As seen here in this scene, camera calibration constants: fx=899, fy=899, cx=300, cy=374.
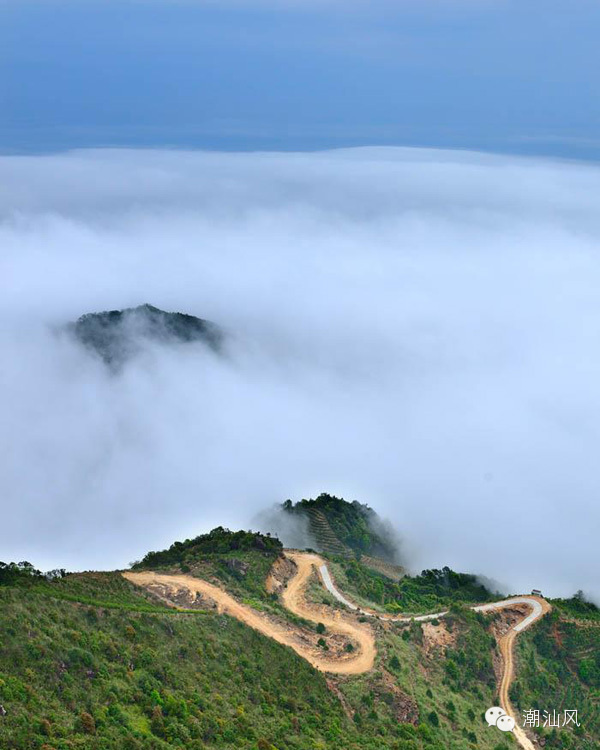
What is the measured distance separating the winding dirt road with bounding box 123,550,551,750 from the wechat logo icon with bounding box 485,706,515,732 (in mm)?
574

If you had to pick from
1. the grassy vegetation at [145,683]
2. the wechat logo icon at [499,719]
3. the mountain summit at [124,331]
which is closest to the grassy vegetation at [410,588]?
the wechat logo icon at [499,719]

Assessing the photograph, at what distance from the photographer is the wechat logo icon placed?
61316 mm

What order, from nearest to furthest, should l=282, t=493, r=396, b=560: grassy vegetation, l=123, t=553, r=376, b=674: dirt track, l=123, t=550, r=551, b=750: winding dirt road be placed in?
l=123, t=553, r=376, b=674: dirt track → l=123, t=550, r=551, b=750: winding dirt road → l=282, t=493, r=396, b=560: grassy vegetation

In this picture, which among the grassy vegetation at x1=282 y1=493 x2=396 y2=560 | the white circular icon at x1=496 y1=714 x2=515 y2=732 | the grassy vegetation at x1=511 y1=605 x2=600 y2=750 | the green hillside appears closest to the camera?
the green hillside

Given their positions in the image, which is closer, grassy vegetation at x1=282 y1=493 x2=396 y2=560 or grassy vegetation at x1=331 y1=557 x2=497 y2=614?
grassy vegetation at x1=331 y1=557 x2=497 y2=614

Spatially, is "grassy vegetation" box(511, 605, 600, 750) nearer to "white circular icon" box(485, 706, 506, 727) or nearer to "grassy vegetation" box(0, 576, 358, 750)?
"white circular icon" box(485, 706, 506, 727)

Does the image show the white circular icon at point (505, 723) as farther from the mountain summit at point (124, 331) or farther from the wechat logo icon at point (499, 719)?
the mountain summit at point (124, 331)

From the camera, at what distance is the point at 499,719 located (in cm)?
6209

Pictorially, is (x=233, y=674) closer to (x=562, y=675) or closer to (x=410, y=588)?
(x=562, y=675)

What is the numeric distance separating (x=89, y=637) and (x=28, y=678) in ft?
19.6

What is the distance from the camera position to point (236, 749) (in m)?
43.9

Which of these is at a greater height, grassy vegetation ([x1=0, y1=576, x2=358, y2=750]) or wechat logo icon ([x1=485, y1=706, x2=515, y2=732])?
wechat logo icon ([x1=485, y1=706, x2=515, y2=732])

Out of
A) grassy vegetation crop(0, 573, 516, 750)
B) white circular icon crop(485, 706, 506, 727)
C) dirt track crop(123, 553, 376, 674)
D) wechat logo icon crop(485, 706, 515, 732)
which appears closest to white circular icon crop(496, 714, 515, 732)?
wechat logo icon crop(485, 706, 515, 732)

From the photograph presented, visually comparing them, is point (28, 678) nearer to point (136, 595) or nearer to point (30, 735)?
point (30, 735)
